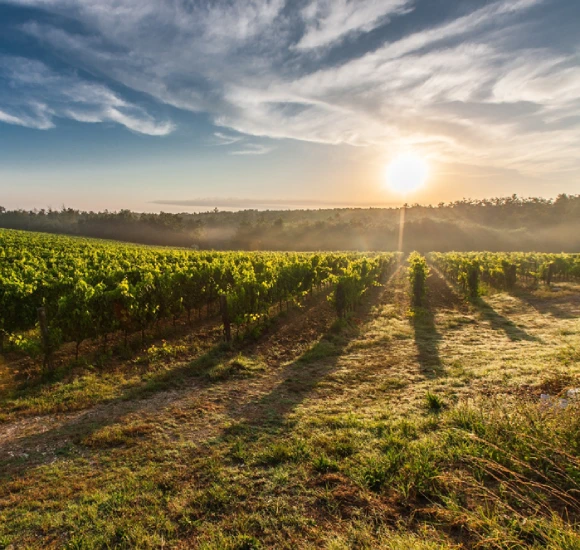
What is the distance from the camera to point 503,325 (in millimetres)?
12812

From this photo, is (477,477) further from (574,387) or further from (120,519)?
(120,519)

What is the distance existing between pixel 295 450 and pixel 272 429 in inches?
31.7

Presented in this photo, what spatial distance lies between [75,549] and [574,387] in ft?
26.7

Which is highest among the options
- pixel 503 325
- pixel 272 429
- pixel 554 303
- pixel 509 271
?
pixel 509 271

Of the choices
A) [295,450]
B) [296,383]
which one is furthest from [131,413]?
[296,383]

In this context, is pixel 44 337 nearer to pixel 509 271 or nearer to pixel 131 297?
pixel 131 297

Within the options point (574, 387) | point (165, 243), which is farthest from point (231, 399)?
point (165, 243)

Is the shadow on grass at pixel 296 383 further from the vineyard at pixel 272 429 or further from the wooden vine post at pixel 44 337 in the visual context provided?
the wooden vine post at pixel 44 337

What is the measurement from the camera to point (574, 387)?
6027mm

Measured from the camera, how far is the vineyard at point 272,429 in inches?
138

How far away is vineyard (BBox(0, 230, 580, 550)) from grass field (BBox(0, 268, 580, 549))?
0.03 metres

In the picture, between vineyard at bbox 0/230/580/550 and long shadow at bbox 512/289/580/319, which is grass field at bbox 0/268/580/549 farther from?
long shadow at bbox 512/289/580/319

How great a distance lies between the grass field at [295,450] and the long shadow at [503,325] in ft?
3.45

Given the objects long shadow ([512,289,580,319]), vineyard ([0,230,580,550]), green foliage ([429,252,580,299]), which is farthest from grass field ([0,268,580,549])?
green foliage ([429,252,580,299])
